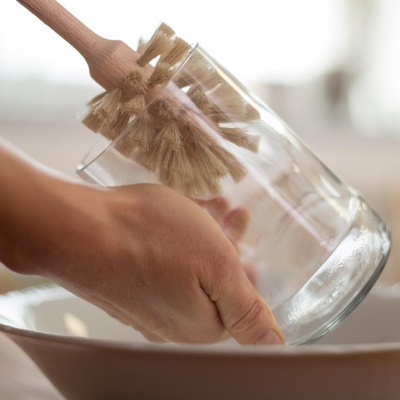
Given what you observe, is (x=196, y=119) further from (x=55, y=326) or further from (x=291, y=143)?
(x=55, y=326)

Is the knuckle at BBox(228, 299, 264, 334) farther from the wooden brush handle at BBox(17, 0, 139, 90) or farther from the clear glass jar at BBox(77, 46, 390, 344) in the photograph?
the wooden brush handle at BBox(17, 0, 139, 90)

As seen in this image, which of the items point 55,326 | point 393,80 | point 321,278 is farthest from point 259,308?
point 393,80

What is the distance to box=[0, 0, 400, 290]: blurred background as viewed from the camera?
2.09 meters

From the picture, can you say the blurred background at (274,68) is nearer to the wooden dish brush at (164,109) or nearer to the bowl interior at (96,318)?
the bowl interior at (96,318)

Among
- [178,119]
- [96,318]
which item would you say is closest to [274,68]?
[96,318]

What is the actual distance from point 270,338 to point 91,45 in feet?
0.68

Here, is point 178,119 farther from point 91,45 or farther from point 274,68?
point 274,68

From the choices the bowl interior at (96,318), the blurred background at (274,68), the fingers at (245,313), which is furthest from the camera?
the blurred background at (274,68)

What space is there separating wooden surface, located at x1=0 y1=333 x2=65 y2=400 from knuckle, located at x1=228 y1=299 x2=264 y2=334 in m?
0.13

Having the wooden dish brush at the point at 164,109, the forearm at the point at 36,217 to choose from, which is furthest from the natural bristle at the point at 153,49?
the forearm at the point at 36,217

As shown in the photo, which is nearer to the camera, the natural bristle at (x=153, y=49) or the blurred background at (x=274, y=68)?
the natural bristle at (x=153, y=49)

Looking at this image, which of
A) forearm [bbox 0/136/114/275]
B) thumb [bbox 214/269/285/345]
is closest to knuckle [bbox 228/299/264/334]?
thumb [bbox 214/269/285/345]

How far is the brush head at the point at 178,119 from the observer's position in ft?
1.51

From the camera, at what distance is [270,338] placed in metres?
0.47
